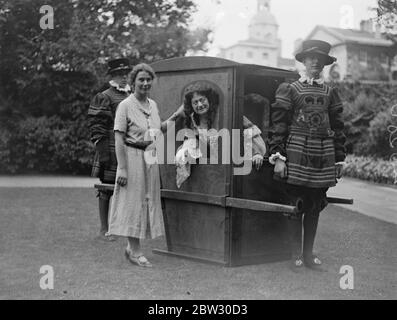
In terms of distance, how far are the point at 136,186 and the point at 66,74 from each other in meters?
9.42

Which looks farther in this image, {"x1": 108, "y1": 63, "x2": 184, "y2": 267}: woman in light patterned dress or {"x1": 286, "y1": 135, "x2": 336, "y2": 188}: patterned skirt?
{"x1": 108, "y1": 63, "x2": 184, "y2": 267}: woman in light patterned dress

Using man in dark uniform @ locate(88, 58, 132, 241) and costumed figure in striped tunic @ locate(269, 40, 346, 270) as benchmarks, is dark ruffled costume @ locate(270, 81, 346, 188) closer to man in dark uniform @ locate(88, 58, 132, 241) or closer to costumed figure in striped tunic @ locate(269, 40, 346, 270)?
costumed figure in striped tunic @ locate(269, 40, 346, 270)

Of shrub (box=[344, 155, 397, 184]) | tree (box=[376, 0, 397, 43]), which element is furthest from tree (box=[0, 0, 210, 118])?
tree (box=[376, 0, 397, 43])

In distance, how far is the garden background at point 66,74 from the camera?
13969mm

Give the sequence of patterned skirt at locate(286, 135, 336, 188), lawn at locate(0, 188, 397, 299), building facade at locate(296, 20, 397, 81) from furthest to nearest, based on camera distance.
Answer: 1. building facade at locate(296, 20, 397, 81)
2. patterned skirt at locate(286, 135, 336, 188)
3. lawn at locate(0, 188, 397, 299)

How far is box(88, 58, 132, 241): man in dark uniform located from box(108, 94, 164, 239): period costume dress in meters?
1.10

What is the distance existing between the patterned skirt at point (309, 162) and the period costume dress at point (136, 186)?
1.26 metres

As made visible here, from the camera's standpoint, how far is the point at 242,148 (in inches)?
226

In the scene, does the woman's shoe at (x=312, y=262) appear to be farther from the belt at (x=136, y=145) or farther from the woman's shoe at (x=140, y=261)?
the belt at (x=136, y=145)

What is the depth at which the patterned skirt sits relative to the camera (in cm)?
Result: 538
